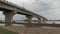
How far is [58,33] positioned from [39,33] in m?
1.53

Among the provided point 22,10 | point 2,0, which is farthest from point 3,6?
point 22,10

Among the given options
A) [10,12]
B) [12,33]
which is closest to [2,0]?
[10,12]

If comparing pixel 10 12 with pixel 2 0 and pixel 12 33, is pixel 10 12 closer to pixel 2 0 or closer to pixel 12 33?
pixel 2 0

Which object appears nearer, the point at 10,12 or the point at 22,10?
the point at 10,12

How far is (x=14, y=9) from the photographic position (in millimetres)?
63875

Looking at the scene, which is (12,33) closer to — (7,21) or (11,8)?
(11,8)

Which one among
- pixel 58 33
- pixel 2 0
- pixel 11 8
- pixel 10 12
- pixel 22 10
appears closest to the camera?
pixel 58 33

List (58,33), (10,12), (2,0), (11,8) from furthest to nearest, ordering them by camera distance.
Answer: (10,12) < (11,8) < (2,0) < (58,33)

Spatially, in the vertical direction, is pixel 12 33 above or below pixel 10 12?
below

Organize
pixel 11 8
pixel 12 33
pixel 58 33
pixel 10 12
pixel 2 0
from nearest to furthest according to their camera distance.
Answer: pixel 58 33 < pixel 12 33 < pixel 2 0 < pixel 11 8 < pixel 10 12

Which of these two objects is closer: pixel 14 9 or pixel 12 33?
pixel 12 33

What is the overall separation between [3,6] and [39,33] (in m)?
41.5

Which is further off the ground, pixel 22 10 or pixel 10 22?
pixel 22 10

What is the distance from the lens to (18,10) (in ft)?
221
